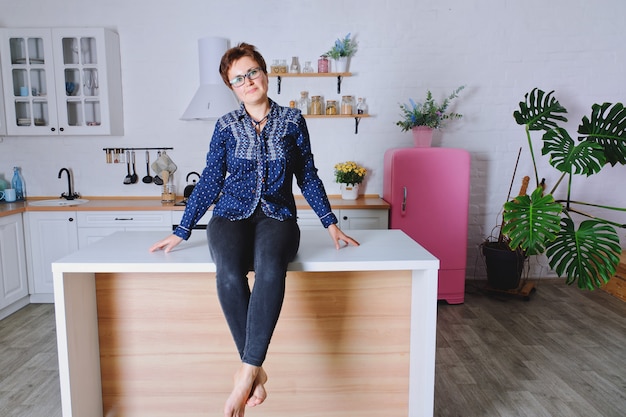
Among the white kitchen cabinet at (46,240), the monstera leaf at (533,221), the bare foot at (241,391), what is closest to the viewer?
the bare foot at (241,391)

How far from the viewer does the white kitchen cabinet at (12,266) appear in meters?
3.36

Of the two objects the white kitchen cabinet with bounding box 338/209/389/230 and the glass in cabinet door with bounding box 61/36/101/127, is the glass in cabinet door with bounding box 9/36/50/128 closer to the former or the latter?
the glass in cabinet door with bounding box 61/36/101/127

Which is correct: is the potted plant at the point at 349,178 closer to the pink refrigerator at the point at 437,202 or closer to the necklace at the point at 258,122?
the pink refrigerator at the point at 437,202

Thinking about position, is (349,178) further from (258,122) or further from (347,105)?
(258,122)

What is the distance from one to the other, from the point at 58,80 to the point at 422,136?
273cm

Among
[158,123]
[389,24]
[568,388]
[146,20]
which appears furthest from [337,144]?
[568,388]

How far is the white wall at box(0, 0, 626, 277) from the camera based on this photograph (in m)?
3.93

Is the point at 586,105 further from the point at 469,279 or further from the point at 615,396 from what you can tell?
the point at 615,396

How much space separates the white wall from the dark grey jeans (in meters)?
2.46

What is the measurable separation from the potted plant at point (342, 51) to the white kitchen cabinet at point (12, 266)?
258 cm

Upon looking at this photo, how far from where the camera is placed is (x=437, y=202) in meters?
3.62

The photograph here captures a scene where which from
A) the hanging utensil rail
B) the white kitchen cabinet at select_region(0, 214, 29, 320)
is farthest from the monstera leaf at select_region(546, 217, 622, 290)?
the white kitchen cabinet at select_region(0, 214, 29, 320)

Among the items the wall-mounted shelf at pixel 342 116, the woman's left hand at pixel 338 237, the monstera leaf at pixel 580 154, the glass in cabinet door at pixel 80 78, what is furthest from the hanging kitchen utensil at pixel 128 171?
the monstera leaf at pixel 580 154

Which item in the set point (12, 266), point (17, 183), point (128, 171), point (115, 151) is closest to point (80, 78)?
point (115, 151)
